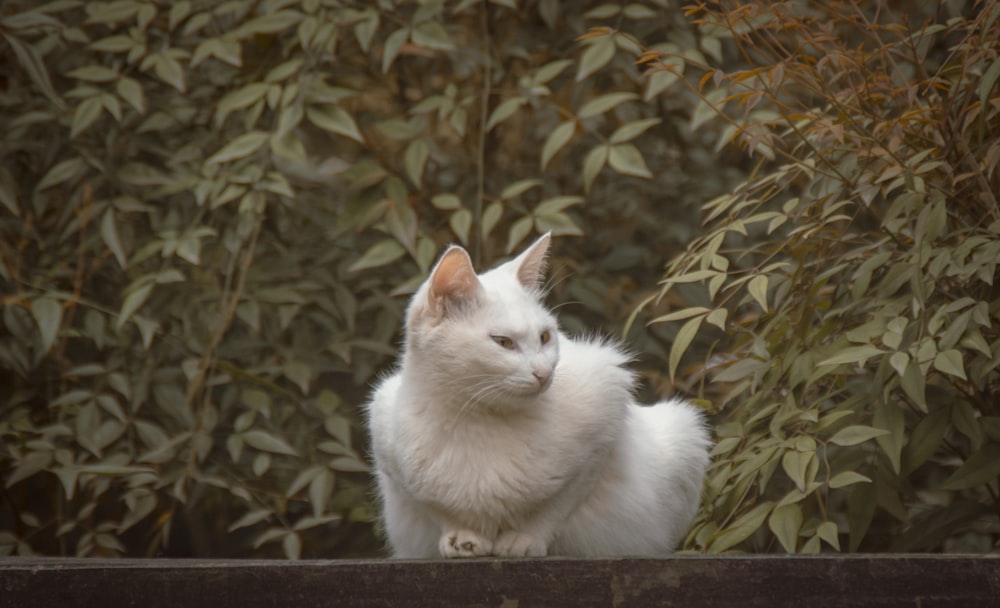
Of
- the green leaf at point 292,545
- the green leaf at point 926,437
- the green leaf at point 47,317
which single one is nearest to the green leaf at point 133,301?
the green leaf at point 47,317

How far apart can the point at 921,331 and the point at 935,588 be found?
0.38 metres

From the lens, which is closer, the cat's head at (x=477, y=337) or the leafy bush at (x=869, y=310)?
the cat's head at (x=477, y=337)

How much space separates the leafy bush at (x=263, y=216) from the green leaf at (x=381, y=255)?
0.01 metres

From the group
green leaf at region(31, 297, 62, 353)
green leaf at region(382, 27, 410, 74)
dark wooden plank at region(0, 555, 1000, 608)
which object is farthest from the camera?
green leaf at region(382, 27, 410, 74)

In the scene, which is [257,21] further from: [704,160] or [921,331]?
[921,331]

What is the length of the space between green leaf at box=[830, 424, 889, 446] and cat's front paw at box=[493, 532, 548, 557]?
16.5 inches

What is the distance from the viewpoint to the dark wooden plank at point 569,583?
116 centimetres

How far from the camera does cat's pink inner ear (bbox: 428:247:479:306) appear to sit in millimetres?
1242

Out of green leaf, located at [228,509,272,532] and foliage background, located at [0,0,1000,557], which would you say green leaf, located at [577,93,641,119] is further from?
green leaf, located at [228,509,272,532]

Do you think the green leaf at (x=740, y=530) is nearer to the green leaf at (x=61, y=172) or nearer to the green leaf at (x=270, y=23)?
the green leaf at (x=270, y=23)

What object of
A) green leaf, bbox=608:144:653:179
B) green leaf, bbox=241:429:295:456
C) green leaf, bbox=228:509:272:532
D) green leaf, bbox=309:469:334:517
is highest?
green leaf, bbox=608:144:653:179

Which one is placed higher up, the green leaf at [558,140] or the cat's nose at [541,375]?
the cat's nose at [541,375]

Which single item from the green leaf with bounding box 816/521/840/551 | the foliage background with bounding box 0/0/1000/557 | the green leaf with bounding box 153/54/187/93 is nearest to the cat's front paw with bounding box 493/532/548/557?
the green leaf with bounding box 816/521/840/551

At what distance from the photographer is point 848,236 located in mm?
1633
